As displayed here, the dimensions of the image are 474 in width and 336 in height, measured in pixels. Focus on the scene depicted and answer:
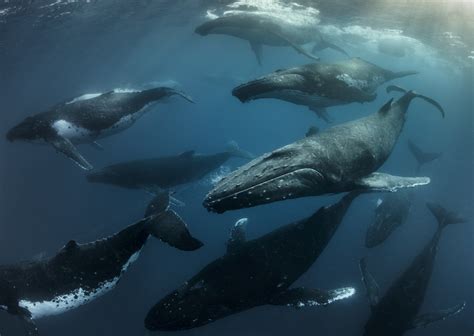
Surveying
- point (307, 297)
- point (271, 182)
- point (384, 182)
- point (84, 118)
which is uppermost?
point (271, 182)

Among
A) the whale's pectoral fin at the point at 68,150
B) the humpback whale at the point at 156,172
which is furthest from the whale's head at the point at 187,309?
the humpback whale at the point at 156,172

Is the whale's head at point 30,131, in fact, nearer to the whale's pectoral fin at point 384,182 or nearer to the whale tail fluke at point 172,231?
the whale tail fluke at point 172,231

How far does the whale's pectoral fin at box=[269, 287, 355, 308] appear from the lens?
7.19 meters

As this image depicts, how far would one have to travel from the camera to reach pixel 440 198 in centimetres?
3497

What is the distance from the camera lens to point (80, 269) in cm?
698

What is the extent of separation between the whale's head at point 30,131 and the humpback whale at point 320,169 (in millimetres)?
8874

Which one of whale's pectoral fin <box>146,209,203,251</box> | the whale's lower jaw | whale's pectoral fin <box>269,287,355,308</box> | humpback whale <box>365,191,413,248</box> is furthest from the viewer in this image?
humpback whale <box>365,191,413,248</box>

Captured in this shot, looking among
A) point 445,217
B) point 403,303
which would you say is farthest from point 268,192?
point 445,217

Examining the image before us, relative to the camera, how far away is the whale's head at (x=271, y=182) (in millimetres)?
4734

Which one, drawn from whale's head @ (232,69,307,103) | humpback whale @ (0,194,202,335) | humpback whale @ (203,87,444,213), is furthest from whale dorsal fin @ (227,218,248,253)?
whale's head @ (232,69,307,103)

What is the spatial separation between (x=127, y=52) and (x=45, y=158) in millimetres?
30000

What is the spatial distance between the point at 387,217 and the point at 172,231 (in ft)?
35.6

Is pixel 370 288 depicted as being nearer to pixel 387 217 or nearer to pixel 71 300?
pixel 387 217

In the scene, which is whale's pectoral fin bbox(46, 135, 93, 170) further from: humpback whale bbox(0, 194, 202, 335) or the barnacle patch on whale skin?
the barnacle patch on whale skin
